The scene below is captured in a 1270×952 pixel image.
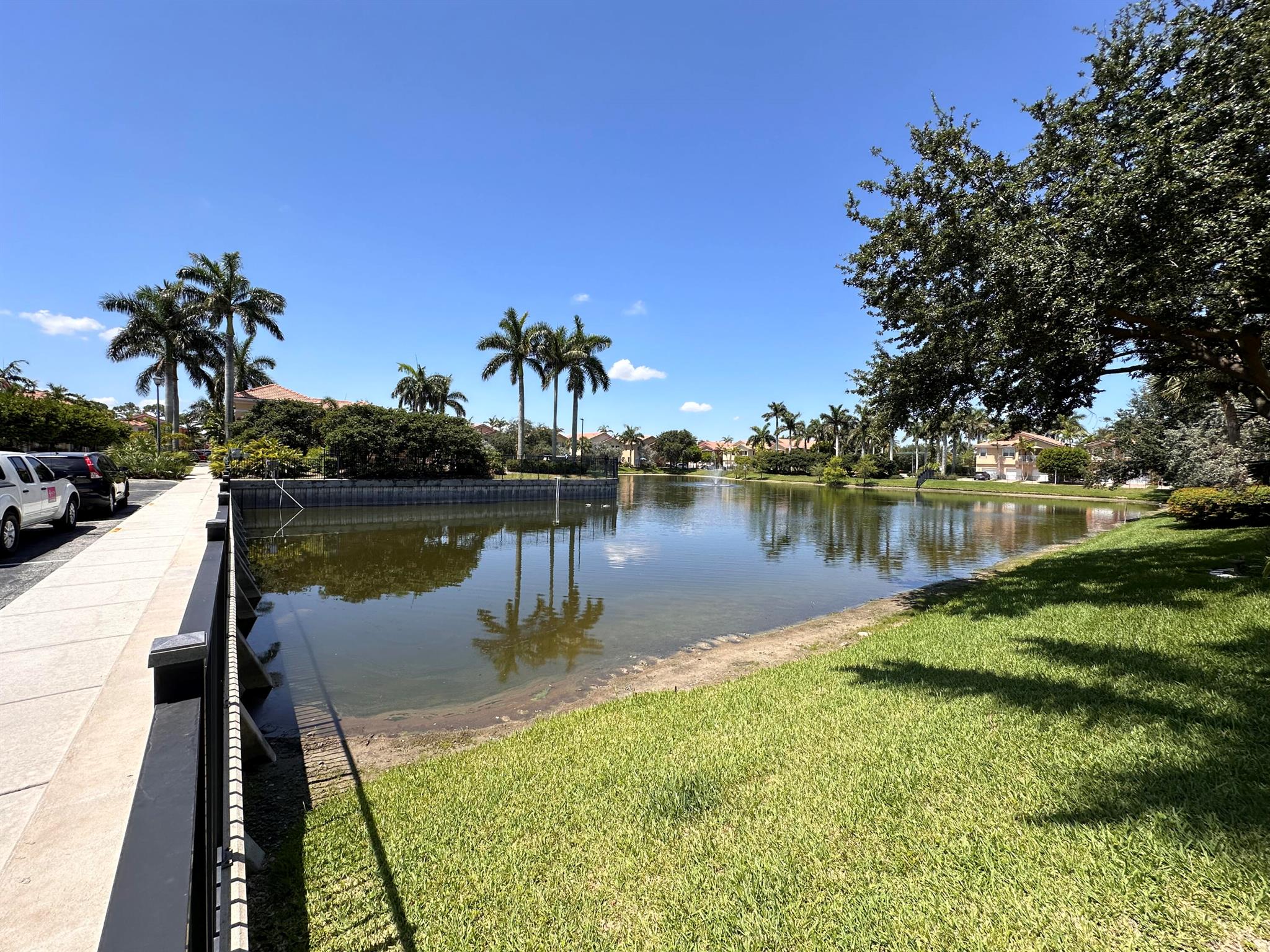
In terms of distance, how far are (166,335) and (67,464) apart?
32734 millimetres

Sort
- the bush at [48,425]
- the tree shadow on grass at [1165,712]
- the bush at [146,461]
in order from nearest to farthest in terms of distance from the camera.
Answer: the tree shadow on grass at [1165,712]
the bush at [48,425]
the bush at [146,461]

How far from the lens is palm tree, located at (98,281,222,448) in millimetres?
36344

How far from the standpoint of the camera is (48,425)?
2225 centimetres

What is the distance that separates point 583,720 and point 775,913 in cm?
327

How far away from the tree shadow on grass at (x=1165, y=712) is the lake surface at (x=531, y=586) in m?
4.66

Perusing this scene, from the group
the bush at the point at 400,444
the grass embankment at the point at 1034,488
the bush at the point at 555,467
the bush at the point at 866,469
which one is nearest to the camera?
the bush at the point at 400,444

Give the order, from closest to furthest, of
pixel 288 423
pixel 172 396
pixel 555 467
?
pixel 172 396 → pixel 288 423 → pixel 555 467

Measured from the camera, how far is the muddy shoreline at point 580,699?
17.0 ft

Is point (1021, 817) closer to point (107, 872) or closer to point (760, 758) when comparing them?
point (760, 758)

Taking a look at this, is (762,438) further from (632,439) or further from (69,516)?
(69,516)

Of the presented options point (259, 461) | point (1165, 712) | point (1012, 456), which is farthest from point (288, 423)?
point (1012, 456)

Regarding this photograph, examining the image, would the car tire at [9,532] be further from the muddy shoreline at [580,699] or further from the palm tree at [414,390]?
the palm tree at [414,390]

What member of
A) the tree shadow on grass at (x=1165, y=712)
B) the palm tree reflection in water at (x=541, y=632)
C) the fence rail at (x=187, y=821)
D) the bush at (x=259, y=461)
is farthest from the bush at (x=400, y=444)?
the tree shadow on grass at (x=1165, y=712)

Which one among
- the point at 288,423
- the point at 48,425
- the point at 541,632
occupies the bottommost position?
the point at 541,632
